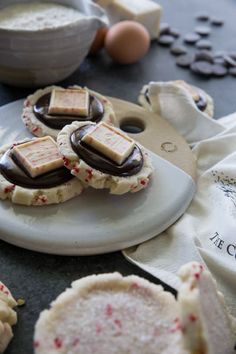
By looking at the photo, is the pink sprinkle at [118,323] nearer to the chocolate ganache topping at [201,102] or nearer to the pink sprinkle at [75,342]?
the pink sprinkle at [75,342]

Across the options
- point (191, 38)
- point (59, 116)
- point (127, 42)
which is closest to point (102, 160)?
point (59, 116)

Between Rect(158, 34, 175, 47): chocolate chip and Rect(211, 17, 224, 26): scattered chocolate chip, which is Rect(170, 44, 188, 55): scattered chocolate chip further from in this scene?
Rect(211, 17, 224, 26): scattered chocolate chip

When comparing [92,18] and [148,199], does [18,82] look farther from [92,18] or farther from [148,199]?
[148,199]

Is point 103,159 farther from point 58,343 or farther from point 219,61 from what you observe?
point 219,61

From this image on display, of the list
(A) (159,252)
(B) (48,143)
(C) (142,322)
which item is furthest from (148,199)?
(C) (142,322)

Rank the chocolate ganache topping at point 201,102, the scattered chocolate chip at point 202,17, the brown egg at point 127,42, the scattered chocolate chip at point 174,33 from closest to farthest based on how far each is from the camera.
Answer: the chocolate ganache topping at point 201,102 < the brown egg at point 127,42 < the scattered chocolate chip at point 174,33 < the scattered chocolate chip at point 202,17

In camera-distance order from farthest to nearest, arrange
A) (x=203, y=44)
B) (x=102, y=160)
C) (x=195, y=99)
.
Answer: (x=203, y=44) → (x=195, y=99) → (x=102, y=160)

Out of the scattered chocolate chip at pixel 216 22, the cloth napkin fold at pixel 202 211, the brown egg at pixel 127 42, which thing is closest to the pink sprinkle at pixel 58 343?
the cloth napkin fold at pixel 202 211
